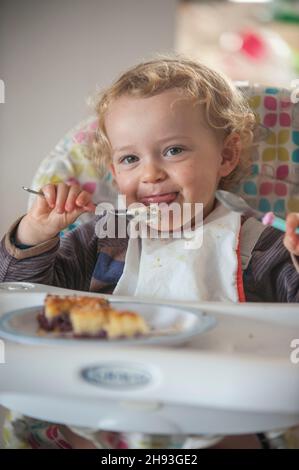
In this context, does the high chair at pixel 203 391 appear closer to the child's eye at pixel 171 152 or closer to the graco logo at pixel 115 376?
the graco logo at pixel 115 376

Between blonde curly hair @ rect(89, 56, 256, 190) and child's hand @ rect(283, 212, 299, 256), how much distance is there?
0.35 m

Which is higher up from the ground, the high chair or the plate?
the plate

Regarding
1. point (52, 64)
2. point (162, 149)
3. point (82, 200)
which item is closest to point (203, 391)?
point (82, 200)

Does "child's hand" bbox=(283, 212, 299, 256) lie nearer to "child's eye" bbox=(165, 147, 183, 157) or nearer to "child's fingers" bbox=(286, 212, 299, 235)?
"child's fingers" bbox=(286, 212, 299, 235)

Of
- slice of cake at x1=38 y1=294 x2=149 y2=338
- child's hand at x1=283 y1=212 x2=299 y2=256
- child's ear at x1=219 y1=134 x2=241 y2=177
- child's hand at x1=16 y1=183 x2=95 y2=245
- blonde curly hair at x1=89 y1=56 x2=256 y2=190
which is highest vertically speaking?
blonde curly hair at x1=89 y1=56 x2=256 y2=190

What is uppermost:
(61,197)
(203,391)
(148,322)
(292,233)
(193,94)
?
(193,94)

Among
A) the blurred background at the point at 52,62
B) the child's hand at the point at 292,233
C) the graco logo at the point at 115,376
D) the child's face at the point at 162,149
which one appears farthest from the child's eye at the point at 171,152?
the blurred background at the point at 52,62

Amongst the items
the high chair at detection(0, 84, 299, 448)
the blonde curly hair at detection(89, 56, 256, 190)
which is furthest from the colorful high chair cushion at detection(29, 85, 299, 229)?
the high chair at detection(0, 84, 299, 448)

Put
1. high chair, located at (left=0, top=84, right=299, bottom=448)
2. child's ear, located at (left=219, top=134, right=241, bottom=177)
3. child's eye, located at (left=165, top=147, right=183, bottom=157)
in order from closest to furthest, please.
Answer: high chair, located at (left=0, top=84, right=299, bottom=448) → child's eye, located at (left=165, top=147, right=183, bottom=157) → child's ear, located at (left=219, top=134, right=241, bottom=177)

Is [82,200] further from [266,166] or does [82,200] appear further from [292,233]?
[266,166]

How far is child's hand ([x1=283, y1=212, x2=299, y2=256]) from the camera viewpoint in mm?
811

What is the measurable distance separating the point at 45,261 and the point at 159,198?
0.73 ft

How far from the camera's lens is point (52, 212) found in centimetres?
99

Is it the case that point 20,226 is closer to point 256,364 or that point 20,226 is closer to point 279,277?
point 279,277
